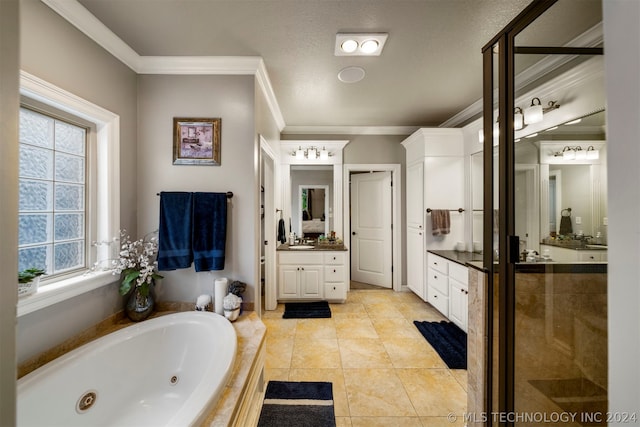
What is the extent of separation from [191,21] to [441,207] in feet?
10.3

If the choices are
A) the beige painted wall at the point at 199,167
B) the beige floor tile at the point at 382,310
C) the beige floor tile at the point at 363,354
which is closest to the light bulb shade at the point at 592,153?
the beige floor tile at the point at 363,354

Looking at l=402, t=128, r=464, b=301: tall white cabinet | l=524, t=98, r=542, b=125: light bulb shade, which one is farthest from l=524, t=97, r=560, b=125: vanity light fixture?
l=402, t=128, r=464, b=301: tall white cabinet

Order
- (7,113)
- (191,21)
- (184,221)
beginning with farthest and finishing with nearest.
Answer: (184,221), (191,21), (7,113)

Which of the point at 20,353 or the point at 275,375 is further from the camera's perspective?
the point at 275,375

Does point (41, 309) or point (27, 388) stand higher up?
point (41, 309)

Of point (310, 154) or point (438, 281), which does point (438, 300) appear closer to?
point (438, 281)

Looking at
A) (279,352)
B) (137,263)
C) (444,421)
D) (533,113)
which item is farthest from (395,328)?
(137,263)

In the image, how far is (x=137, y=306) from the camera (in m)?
1.85

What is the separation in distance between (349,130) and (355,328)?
2.76 m

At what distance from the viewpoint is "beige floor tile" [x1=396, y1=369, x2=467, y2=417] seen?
1.69 meters

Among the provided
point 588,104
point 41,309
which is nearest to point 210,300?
point 41,309

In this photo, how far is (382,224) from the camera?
408 centimetres

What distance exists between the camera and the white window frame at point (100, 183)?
1439 mm

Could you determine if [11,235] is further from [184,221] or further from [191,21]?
[191,21]
